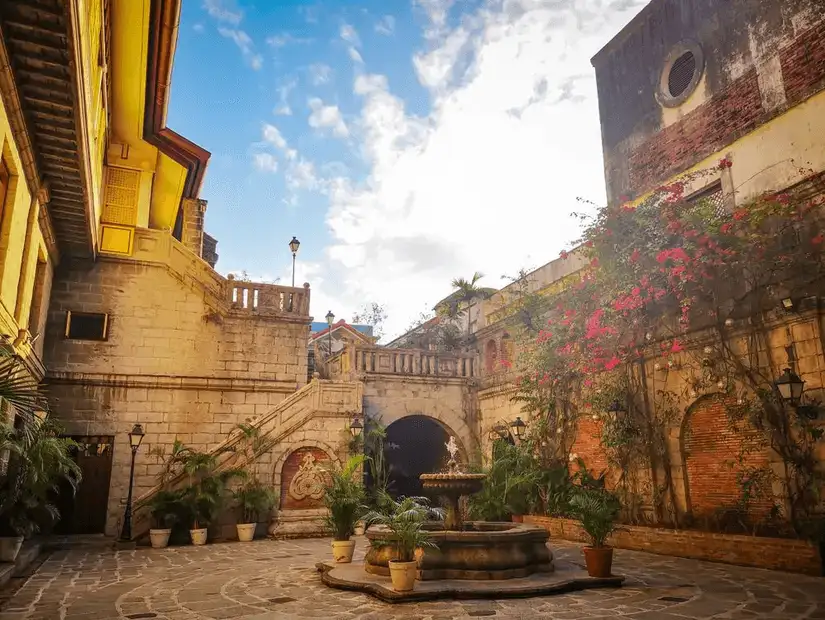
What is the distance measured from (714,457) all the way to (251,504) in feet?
32.3

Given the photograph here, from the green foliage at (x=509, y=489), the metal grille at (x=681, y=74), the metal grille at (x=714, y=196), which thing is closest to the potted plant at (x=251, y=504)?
the green foliage at (x=509, y=489)

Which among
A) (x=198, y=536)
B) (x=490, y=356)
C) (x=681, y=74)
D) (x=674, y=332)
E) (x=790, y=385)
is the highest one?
(x=681, y=74)

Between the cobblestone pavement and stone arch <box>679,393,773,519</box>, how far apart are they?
3.91 ft

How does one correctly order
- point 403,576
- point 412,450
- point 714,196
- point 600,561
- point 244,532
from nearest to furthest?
point 403,576
point 600,561
point 714,196
point 244,532
point 412,450

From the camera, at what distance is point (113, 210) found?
16.4 meters

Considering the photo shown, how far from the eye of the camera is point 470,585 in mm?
7523

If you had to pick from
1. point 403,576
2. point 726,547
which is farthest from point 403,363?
point 403,576

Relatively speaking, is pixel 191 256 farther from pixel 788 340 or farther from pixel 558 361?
pixel 788 340

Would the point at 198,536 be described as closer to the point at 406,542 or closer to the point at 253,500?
the point at 253,500

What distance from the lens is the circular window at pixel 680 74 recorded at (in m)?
14.7

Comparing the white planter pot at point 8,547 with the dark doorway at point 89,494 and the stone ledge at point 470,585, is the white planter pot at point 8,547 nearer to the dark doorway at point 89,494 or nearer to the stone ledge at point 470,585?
the stone ledge at point 470,585

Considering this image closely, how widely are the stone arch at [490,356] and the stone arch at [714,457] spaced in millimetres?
8803

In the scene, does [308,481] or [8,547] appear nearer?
[8,547]

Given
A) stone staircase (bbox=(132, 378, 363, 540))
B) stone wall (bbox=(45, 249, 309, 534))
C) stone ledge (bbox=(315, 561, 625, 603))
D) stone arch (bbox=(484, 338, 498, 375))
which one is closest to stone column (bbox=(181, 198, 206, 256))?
stone wall (bbox=(45, 249, 309, 534))
